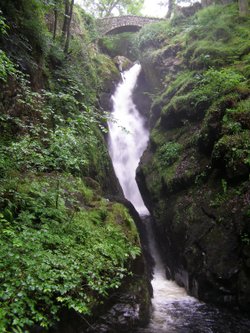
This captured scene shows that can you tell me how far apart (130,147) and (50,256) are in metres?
14.1

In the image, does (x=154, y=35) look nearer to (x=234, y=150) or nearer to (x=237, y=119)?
(x=237, y=119)

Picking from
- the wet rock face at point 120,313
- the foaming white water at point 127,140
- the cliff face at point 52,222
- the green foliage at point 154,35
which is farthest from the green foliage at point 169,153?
the green foliage at point 154,35

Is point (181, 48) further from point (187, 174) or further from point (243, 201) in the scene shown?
point (243, 201)

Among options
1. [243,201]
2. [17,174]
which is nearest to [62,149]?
[17,174]

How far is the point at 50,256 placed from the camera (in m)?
3.59

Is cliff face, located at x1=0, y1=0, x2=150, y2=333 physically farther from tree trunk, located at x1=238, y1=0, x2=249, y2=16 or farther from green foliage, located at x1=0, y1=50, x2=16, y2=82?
tree trunk, located at x1=238, y1=0, x2=249, y2=16

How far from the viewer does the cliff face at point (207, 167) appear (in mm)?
7434

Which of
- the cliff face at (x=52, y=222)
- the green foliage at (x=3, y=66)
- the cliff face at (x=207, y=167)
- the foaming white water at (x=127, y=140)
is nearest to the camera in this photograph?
the cliff face at (x=52, y=222)

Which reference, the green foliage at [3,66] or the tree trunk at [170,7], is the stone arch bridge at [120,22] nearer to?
the tree trunk at [170,7]

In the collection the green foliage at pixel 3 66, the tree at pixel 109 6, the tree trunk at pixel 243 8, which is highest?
the tree at pixel 109 6

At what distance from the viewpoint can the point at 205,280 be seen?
772 centimetres

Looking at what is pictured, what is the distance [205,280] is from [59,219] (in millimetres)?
4414

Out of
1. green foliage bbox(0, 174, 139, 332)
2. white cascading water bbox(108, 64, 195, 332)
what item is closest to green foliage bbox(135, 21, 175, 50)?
white cascading water bbox(108, 64, 195, 332)

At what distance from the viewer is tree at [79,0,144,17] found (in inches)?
1288
